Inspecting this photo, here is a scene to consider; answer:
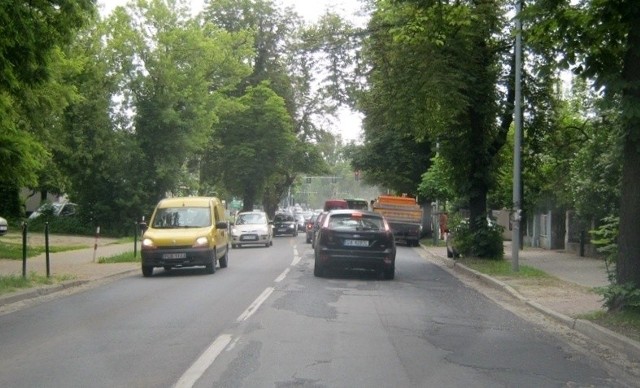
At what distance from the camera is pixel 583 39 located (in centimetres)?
1145

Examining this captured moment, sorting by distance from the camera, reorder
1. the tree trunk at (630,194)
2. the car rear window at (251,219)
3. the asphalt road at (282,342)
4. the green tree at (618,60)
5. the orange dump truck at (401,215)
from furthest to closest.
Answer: the orange dump truck at (401,215) → the car rear window at (251,219) → the tree trunk at (630,194) → the green tree at (618,60) → the asphalt road at (282,342)

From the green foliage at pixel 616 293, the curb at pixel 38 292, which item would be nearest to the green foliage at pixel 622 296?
the green foliage at pixel 616 293

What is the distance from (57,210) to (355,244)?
31.0m

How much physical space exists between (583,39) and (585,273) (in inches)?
426

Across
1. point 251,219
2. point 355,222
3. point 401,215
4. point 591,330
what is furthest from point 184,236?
point 401,215

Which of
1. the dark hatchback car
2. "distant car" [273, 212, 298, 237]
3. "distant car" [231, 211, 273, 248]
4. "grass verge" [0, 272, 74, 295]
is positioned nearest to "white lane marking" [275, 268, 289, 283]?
the dark hatchback car

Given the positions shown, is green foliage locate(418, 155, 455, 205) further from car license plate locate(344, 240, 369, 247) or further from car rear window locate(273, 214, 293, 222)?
car license plate locate(344, 240, 369, 247)

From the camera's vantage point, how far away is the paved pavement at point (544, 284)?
37.5ft

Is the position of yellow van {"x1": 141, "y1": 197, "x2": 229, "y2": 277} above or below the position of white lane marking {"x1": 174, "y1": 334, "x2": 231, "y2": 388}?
above

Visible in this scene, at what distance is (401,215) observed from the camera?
135 feet

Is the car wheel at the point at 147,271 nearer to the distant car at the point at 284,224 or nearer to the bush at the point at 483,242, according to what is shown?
the bush at the point at 483,242

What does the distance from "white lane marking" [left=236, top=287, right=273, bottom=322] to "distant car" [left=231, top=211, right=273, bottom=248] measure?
19.6 m

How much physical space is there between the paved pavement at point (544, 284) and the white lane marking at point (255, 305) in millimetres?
4454

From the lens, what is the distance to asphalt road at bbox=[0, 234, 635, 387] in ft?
25.3
